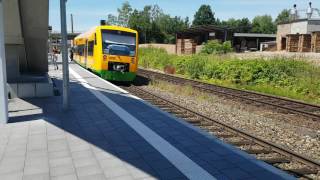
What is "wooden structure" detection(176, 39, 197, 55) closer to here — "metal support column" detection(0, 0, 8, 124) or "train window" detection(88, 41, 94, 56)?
"train window" detection(88, 41, 94, 56)

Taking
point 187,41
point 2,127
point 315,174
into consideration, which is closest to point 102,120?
point 2,127

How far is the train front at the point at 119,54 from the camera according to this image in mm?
18047

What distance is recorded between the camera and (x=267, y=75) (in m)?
19.0

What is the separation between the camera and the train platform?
4.98 m

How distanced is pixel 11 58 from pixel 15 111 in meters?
3.28

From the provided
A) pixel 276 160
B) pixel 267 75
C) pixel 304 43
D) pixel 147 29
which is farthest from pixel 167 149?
pixel 147 29

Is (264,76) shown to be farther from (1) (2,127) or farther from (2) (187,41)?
(2) (187,41)

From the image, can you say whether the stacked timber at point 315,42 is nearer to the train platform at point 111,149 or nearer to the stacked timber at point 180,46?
the stacked timber at point 180,46

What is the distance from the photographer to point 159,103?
13258 millimetres

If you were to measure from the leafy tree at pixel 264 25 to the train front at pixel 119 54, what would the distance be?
97.7 metres

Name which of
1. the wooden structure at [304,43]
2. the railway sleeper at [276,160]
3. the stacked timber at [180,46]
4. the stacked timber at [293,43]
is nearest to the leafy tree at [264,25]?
the stacked timber at [180,46]

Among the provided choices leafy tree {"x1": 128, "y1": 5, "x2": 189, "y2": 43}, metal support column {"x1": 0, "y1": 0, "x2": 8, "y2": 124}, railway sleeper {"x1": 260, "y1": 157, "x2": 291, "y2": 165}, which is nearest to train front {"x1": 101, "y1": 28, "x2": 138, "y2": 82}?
metal support column {"x1": 0, "y1": 0, "x2": 8, "y2": 124}

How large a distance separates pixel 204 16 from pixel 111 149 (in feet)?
421

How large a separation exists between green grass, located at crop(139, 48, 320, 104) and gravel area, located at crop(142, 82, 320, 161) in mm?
3768
